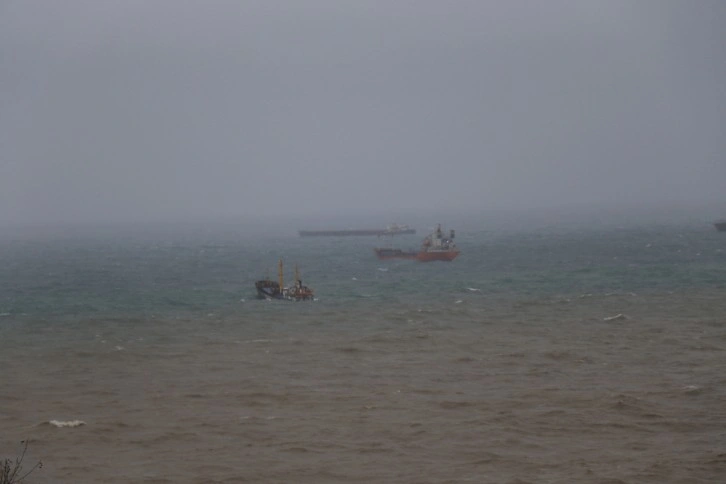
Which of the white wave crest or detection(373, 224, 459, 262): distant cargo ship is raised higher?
detection(373, 224, 459, 262): distant cargo ship

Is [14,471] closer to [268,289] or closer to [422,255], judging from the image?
[268,289]

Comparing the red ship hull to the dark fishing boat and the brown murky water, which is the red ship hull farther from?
the brown murky water

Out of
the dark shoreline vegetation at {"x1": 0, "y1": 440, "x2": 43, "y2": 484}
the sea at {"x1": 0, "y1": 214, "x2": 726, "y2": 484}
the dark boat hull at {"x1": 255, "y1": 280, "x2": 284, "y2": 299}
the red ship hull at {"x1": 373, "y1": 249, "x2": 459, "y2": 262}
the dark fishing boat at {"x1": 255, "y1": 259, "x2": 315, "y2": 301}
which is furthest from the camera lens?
the red ship hull at {"x1": 373, "y1": 249, "x2": 459, "y2": 262}

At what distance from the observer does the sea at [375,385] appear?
→ 2480cm

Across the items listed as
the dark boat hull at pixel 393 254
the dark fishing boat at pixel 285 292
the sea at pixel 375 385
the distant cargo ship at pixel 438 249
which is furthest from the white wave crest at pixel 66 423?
the dark boat hull at pixel 393 254

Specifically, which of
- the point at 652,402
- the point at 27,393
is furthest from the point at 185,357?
the point at 652,402

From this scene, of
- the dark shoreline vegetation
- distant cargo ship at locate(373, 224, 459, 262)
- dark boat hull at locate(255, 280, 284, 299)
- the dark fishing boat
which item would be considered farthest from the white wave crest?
distant cargo ship at locate(373, 224, 459, 262)

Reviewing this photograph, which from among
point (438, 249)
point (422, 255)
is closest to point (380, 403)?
point (438, 249)

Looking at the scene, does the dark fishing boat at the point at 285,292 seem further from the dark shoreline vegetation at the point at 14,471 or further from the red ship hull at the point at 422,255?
the red ship hull at the point at 422,255

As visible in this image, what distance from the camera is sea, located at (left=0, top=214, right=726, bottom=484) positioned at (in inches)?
976

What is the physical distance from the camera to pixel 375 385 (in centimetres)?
3434

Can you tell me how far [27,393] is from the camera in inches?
1350

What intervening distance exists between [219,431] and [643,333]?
81.2 ft

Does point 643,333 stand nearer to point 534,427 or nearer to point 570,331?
point 570,331
